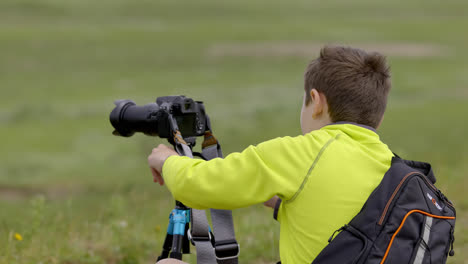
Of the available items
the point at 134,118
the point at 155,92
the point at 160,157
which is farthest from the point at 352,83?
the point at 155,92

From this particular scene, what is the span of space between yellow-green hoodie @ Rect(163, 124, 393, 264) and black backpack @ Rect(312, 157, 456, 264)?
62mm

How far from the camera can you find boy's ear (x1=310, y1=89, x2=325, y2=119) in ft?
7.68

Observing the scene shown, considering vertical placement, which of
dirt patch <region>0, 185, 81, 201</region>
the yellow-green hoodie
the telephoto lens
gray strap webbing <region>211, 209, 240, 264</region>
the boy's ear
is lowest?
dirt patch <region>0, 185, 81, 201</region>

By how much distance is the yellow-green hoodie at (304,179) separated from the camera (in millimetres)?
2186

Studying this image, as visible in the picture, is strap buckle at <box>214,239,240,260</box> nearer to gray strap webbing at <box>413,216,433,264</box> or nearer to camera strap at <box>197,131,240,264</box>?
camera strap at <box>197,131,240,264</box>

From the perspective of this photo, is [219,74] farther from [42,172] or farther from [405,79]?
[42,172]

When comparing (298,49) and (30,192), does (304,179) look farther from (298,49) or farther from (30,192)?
(298,49)

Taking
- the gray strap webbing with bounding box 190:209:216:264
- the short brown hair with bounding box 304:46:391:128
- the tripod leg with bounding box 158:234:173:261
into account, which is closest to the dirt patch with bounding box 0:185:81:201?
the tripod leg with bounding box 158:234:173:261

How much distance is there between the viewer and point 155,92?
17.9 metres

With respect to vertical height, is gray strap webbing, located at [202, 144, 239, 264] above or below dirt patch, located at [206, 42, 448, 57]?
above

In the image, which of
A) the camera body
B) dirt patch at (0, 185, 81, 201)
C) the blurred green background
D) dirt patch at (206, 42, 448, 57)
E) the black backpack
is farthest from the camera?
dirt patch at (206, 42, 448, 57)

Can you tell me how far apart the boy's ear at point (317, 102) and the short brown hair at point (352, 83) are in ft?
0.08

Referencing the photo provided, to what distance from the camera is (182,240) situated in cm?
271

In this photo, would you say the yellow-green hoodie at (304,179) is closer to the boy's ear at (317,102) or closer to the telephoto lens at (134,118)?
the boy's ear at (317,102)
